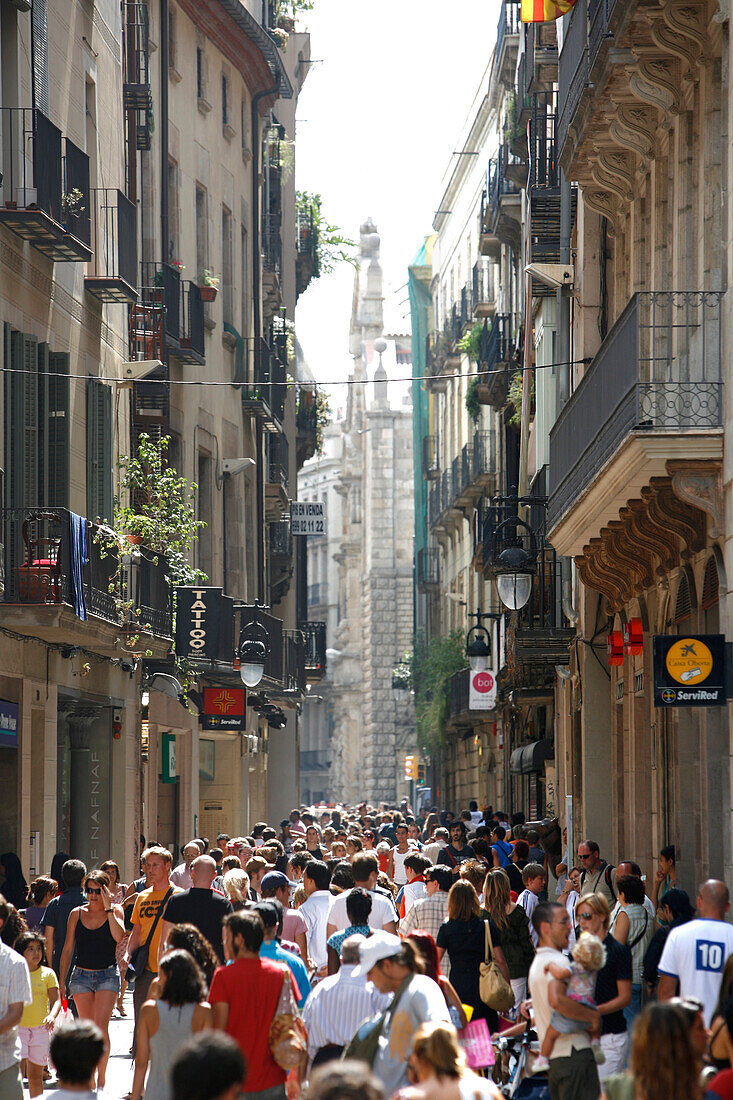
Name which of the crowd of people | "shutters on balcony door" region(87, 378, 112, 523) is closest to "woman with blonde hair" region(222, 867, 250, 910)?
the crowd of people

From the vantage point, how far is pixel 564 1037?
917 cm

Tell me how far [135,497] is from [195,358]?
406cm

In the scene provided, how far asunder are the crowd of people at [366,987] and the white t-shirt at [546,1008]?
1 cm

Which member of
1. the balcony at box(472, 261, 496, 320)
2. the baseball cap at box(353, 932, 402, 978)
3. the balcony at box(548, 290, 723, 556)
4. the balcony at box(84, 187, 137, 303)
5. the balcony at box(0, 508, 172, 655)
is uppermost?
the balcony at box(472, 261, 496, 320)

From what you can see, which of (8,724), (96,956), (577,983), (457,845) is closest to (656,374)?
(96,956)

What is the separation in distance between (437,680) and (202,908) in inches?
1436

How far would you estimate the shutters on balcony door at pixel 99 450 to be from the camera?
2273cm

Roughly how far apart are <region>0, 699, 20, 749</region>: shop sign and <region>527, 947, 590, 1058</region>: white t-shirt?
→ 10.7 meters

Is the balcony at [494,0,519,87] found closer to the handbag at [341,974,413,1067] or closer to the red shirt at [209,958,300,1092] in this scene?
the red shirt at [209,958,300,1092]

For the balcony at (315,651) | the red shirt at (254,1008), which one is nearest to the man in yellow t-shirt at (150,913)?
the red shirt at (254,1008)

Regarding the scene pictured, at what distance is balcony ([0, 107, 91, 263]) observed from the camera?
18.6m

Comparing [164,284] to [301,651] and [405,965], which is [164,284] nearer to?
[301,651]

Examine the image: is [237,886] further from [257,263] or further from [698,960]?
[257,263]

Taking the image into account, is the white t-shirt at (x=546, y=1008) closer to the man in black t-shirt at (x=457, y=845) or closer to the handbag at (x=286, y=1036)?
the handbag at (x=286, y=1036)
